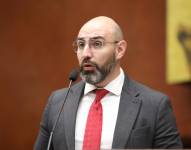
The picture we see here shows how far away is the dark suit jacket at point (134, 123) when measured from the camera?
2.47 metres

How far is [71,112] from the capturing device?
102 inches

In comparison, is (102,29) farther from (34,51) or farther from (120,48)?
(34,51)

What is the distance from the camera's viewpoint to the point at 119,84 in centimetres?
263

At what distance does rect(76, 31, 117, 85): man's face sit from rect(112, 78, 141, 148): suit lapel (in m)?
0.13

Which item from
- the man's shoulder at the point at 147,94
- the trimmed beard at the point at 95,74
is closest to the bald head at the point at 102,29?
the trimmed beard at the point at 95,74

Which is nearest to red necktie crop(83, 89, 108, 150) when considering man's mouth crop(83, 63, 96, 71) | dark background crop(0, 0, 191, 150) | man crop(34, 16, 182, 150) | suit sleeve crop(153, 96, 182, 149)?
man crop(34, 16, 182, 150)

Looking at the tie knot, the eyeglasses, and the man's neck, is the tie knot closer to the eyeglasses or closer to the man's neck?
the man's neck

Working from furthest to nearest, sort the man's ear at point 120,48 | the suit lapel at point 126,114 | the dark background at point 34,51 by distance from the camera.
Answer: the dark background at point 34,51 → the man's ear at point 120,48 → the suit lapel at point 126,114

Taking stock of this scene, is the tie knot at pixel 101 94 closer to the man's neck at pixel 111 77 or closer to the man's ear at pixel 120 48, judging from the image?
the man's neck at pixel 111 77

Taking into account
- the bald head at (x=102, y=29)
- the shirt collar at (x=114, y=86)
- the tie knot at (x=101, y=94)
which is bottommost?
the tie knot at (x=101, y=94)

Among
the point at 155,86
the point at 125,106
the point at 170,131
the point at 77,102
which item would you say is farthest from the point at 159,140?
the point at 155,86

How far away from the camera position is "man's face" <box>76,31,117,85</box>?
8.41 ft

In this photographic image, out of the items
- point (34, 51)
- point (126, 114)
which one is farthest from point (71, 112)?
point (34, 51)

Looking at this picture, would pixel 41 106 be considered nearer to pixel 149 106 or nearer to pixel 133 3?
pixel 133 3
